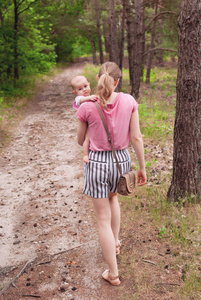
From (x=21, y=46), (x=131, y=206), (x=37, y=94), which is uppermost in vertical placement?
(x=21, y=46)

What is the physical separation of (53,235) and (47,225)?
34 centimetres

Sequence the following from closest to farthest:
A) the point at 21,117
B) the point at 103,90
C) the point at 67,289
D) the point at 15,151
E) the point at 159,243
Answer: the point at 103,90 < the point at 67,289 < the point at 159,243 < the point at 15,151 < the point at 21,117

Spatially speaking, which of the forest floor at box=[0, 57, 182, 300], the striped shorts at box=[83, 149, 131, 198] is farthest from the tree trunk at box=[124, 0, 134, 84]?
the striped shorts at box=[83, 149, 131, 198]

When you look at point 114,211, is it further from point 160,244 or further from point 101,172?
point 160,244

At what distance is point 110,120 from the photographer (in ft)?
9.16

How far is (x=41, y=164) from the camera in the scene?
7.67 metres

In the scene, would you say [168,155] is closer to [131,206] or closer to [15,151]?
[131,206]

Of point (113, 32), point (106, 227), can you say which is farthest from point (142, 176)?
point (113, 32)

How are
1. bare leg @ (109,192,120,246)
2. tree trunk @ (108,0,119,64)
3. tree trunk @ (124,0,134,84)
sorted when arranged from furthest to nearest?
tree trunk @ (124,0,134,84) → tree trunk @ (108,0,119,64) → bare leg @ (109,192,120,246)

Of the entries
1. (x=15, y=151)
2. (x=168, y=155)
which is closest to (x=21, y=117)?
(x=15, y=151)

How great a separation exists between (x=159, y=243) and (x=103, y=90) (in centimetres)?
242

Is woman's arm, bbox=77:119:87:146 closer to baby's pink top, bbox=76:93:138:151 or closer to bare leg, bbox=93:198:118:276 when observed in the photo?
baby's pink top, bbox=76:93:138:151

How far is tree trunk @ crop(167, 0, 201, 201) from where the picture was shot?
12.9 feet

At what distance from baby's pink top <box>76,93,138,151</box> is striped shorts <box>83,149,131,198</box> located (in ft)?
0.27
